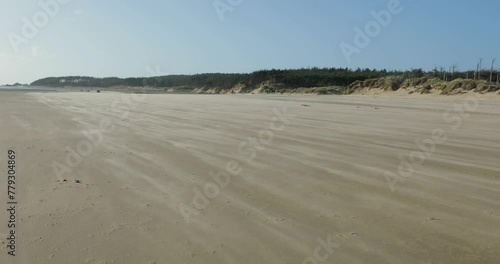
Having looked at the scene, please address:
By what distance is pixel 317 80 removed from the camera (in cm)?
8875

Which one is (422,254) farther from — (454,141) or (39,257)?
(454,141)

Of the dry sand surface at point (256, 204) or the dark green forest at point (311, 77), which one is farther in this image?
the dark green forest at point (311, 77)

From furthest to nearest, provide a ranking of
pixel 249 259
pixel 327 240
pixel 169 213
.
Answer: pixel 169 213
pixel 327 240
pixel 249 259

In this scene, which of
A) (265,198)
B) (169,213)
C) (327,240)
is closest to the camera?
(327,240)

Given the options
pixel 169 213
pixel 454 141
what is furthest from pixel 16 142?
pixel 454 141

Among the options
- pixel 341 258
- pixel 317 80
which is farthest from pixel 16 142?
pixel 317 80

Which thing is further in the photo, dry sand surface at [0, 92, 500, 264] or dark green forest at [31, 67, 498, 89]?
dark green forest at [31, 67, 498, 89]

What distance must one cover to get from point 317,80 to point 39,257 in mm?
88003

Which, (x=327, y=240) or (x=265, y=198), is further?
(x=265, y=198)

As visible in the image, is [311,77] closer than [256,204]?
No

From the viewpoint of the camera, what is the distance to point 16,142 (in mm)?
8695

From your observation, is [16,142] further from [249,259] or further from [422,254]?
[422,254]

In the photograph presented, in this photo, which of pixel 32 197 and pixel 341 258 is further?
pixel 32 197

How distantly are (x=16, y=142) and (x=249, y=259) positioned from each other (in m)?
7.52
